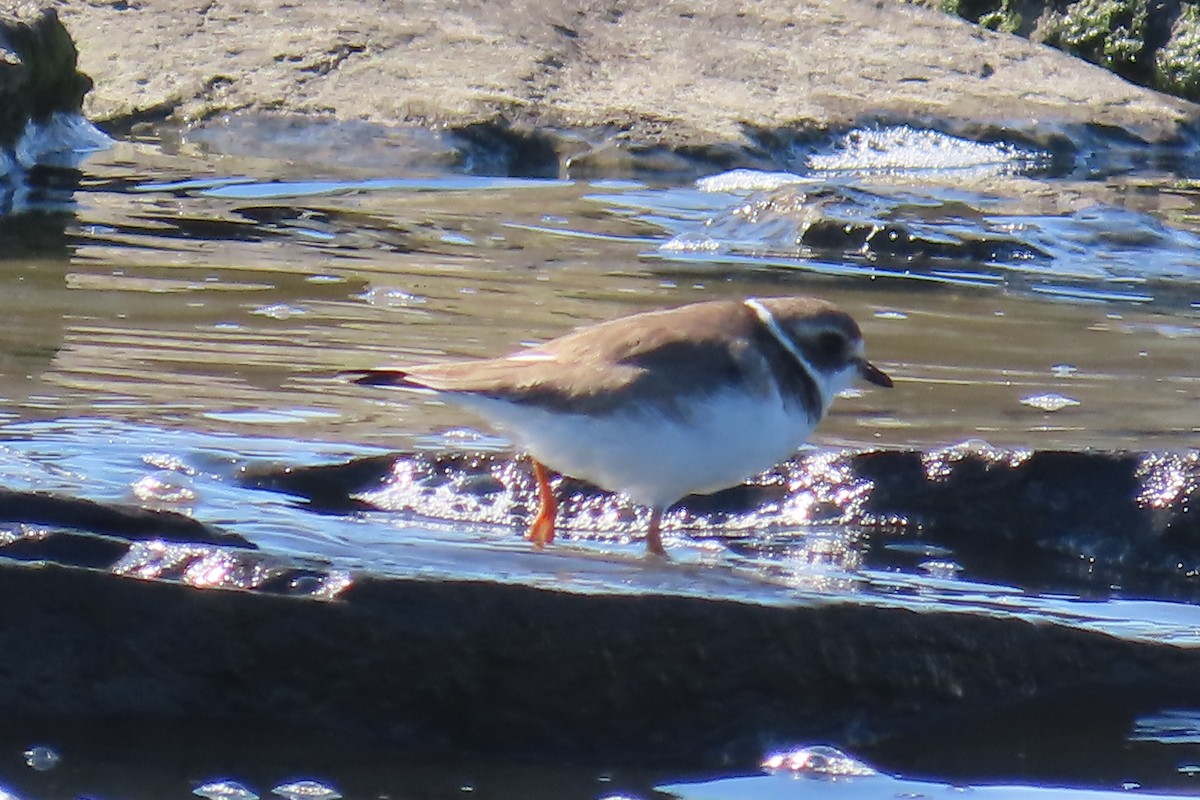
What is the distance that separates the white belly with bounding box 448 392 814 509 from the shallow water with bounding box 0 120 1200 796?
0.22m

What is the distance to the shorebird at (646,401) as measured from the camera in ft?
14.5

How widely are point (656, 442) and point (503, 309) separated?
3232mm

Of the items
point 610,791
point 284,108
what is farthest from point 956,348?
point 284,108

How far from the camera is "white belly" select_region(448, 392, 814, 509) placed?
443cm

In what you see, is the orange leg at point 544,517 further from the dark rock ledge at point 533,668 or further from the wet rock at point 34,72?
the wet rock at point 34,72

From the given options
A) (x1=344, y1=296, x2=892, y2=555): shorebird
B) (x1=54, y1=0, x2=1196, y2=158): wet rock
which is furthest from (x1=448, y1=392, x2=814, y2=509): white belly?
(x1=54, y1=0, x2=1196, y2=158): wet rock

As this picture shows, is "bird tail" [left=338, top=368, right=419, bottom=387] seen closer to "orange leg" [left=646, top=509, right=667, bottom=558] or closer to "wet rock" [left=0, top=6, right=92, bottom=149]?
"orange leg" [left=646, top=509, right=667, bottom=558]

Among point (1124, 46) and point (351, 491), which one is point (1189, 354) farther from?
point (1124, 46)

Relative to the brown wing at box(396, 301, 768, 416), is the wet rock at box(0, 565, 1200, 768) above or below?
below

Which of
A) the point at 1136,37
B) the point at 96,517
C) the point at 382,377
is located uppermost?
the point at 1136,37

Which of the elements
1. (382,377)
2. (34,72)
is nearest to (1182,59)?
(34,72)

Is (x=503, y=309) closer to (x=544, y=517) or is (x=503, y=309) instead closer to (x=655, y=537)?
(x=544, y=517)

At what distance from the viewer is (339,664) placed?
11.1 ft

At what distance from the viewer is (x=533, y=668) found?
3.46 meters
